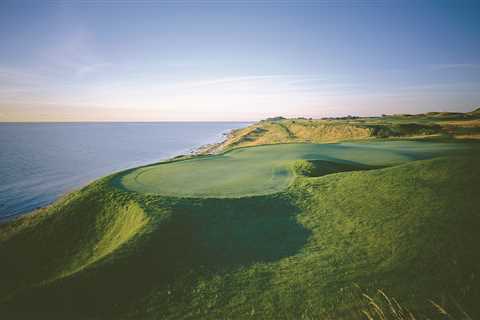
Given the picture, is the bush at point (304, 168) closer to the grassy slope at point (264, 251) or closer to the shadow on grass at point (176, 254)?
the grassy slope at point (264, 251)

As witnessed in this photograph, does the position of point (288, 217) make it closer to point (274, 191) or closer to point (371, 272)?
point (274, 191)

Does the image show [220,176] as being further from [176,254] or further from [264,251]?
[264,251]

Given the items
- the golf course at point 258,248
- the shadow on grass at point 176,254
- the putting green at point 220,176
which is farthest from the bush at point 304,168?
the shadow on grass at point 176,254

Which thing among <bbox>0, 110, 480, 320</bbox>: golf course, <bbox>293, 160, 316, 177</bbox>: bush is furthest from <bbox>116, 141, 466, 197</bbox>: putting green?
<bbox>293, 160, 316, 177</bbox>: bush

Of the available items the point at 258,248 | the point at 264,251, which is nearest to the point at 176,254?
the point at 258,248

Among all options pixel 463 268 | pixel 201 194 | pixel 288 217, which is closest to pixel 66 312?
pixel 201 194

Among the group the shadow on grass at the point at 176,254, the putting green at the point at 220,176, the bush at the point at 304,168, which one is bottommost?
the shadow on grass at the point at 176,254
